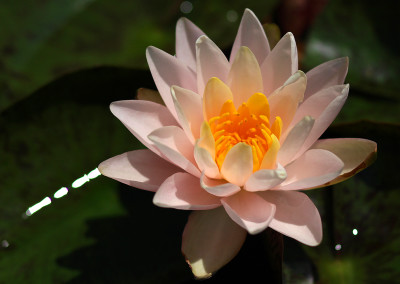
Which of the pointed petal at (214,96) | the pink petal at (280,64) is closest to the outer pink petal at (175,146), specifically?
the pointed petal at (214,96)

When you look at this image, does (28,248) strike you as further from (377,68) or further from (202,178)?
(377,68)

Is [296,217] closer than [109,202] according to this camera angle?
Yes

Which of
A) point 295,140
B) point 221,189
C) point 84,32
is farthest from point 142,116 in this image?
point 84,32

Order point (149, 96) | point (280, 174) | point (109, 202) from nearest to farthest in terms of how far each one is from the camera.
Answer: point (280, 174) < point (149, 96) < point (109, 202)

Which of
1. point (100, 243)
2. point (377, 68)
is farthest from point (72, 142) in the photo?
point (377, 68)

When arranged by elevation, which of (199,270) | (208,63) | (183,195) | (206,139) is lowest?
(199,270)

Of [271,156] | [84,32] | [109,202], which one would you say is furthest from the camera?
A: [84,32]

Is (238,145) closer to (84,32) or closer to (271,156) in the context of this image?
(271,156)
